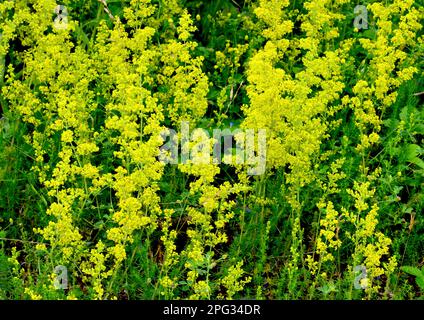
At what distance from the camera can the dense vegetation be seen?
3713mm

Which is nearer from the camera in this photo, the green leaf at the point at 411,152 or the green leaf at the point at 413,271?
the green leaf at the point at 413,271

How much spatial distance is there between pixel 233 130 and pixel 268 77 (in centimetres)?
62

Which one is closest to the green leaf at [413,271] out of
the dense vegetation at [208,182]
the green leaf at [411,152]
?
the dense vegetation at [208,182]

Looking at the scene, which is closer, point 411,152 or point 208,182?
point 208,182

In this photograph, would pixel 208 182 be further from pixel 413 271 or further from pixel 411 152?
pixel 411 152

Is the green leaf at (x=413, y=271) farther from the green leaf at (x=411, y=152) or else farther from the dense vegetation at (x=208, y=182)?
the green leaf at (x=411, y=152)

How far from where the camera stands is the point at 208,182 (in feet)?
12.4

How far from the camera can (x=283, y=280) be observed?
3844mm

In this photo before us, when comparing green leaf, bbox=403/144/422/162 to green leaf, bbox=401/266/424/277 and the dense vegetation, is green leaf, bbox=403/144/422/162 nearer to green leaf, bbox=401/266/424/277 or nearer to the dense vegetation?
the dense vegetation

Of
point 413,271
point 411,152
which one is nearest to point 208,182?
point 413,271

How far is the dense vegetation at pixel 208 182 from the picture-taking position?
3713mm

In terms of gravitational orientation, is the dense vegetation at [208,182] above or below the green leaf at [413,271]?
above

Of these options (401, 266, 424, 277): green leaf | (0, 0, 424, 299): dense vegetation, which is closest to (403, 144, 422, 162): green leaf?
(0, 0, 424, 299): dense vegetation
